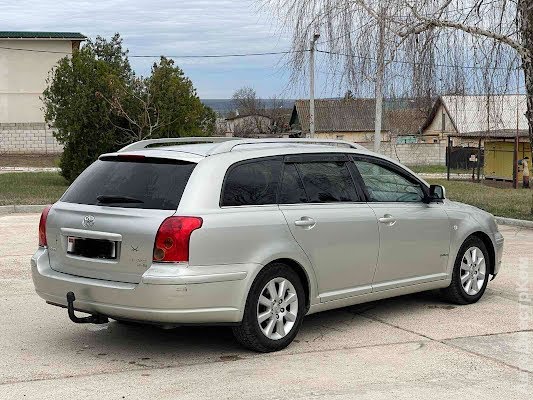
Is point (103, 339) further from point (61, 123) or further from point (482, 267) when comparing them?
point (61, 123)

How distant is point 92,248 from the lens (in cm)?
680

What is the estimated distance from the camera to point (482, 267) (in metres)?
9.03

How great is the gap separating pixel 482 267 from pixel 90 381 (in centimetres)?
441

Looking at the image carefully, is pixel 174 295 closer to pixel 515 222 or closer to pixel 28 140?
pixel 515 222

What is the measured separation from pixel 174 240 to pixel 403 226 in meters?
2.48

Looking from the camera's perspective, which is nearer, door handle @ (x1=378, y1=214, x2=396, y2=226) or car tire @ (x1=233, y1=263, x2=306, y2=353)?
car tire @ (x1=233, y1=263, x2=306, y2=353)

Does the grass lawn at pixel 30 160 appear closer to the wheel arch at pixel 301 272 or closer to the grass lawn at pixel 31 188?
the grass lawn at pixel 31 188

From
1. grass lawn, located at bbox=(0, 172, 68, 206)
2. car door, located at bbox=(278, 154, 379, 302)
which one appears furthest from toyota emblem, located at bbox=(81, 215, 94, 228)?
grass lawn, located at bbox=(0, 172, 68, 206)

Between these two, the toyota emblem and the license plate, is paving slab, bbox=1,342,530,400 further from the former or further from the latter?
the toyota emblem

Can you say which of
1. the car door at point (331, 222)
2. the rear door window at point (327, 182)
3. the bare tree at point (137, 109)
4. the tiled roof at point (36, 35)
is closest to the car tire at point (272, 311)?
the car door at point (331, 222)

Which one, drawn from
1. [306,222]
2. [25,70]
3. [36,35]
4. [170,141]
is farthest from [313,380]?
[36,35]

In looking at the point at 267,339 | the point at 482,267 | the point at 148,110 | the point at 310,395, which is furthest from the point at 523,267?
the point at 148,110

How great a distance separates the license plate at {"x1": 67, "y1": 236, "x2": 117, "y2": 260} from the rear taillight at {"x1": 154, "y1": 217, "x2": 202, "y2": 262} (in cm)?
40

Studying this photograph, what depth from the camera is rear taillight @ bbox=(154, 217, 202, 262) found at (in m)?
6.41
